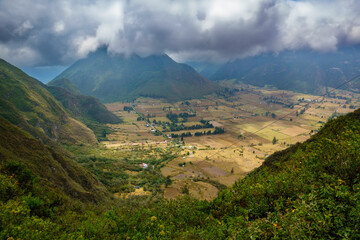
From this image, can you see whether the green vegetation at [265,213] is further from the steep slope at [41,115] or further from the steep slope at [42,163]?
the steep slope at [41,115]

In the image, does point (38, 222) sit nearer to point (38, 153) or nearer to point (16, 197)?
point (16, 197)

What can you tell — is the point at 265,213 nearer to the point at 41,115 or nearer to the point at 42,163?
the point at 42,163

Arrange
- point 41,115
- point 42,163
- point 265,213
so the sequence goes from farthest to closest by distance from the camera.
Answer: point 41,115
point 42,163
point 265,213

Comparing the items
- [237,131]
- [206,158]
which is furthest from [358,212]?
[237,131]

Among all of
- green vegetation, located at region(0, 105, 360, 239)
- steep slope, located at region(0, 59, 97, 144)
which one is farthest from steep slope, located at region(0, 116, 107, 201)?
steep slope, located at region(0, 59, 97, 144)

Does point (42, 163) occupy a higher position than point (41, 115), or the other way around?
point (41, 115)

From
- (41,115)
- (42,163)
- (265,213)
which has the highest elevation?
(41,115)

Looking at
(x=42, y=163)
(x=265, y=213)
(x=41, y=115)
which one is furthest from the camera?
(x=41, y=115)

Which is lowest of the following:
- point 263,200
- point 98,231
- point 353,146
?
point 98,231

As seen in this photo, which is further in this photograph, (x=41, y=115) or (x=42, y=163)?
(x=41, y=115)

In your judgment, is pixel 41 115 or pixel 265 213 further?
pixel 41 115

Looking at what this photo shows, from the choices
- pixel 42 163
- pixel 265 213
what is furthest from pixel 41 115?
pixel 265 213
